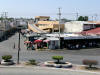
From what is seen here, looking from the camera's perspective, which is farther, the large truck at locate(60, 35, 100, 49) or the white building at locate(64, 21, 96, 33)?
the white building at locate(64, 21, 96, 33)

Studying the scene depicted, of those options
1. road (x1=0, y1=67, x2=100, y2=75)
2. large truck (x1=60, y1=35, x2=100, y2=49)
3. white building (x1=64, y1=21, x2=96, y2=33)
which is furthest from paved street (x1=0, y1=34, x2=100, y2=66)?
white building (x1=64, y1=21, x2=96, y2=33)

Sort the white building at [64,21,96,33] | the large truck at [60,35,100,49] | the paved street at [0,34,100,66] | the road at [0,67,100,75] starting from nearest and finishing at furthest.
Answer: the road at [0,67,100,75] < the paved street at [0,34,100,66] < the large truck at [60,35,100,49] < the white building at [64,21,96,33]

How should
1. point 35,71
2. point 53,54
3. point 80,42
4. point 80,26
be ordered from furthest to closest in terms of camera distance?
point 80,26 → point 80,42 → point 53,54 → point 35,71

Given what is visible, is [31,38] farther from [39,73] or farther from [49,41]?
[39,73]

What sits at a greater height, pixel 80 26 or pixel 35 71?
pixel 80 26

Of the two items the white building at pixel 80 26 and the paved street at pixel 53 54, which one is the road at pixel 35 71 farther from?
the white building at pixel 80 26

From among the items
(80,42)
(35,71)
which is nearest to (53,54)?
(80,42)

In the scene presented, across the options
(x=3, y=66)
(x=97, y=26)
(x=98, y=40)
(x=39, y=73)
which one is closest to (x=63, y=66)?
(x=39, y=73)

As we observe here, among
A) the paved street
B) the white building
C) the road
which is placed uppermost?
the white building

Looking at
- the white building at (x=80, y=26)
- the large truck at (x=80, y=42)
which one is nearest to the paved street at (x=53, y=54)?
the large truck at (x=80, y=42)

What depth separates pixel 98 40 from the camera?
155 ft

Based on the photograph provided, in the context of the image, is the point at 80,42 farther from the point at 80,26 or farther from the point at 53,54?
the point at 80,26

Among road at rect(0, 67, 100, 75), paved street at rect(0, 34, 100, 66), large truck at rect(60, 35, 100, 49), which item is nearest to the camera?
road at rect(0, 67, 100, 75)

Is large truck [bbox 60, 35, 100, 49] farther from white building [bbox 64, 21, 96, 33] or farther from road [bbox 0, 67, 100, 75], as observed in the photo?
road [bbox 0, 67, 100, 75]
